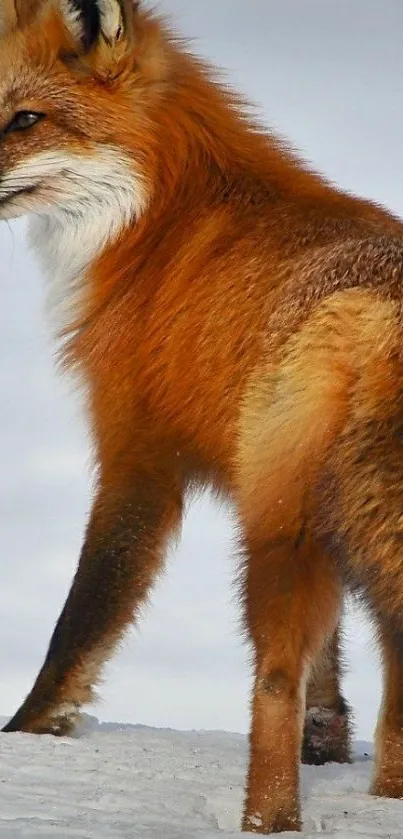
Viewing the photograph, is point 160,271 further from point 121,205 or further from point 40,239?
point 40,239

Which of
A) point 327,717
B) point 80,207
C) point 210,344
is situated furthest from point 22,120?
point 327,717

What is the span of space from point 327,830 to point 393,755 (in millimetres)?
789

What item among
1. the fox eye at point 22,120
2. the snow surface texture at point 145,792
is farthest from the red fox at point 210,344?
the snow surface texture at point 145,792

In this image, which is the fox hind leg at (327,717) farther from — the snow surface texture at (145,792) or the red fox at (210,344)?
the snow surface texture at (145,792)

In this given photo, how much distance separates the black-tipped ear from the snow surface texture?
12.0 feet

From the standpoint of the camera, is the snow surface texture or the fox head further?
the fox head

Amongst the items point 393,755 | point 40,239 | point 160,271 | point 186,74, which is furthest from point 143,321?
point 393,755

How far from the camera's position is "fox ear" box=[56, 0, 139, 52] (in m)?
5.61

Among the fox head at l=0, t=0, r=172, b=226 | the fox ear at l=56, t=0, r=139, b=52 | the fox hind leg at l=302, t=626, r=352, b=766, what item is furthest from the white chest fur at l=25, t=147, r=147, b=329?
the fox hind leg at l=302, t=626, r=352, b=766

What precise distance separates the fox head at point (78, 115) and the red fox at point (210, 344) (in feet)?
0.03

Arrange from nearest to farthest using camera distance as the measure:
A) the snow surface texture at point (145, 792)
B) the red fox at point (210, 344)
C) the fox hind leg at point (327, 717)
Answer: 1. the snow surface texture at point (145, 792)
2. the red fox at point (210, 344)
3. the fox hind leg at point (327, 717)

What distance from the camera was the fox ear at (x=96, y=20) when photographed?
5.61 metres

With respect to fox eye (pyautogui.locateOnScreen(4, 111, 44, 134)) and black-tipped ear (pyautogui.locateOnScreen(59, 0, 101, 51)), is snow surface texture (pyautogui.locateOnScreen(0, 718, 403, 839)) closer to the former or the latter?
fox eye (pyautogui.locateOnScreen(4, 111, 44, 134))

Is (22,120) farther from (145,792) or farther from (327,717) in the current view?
(327,717)
